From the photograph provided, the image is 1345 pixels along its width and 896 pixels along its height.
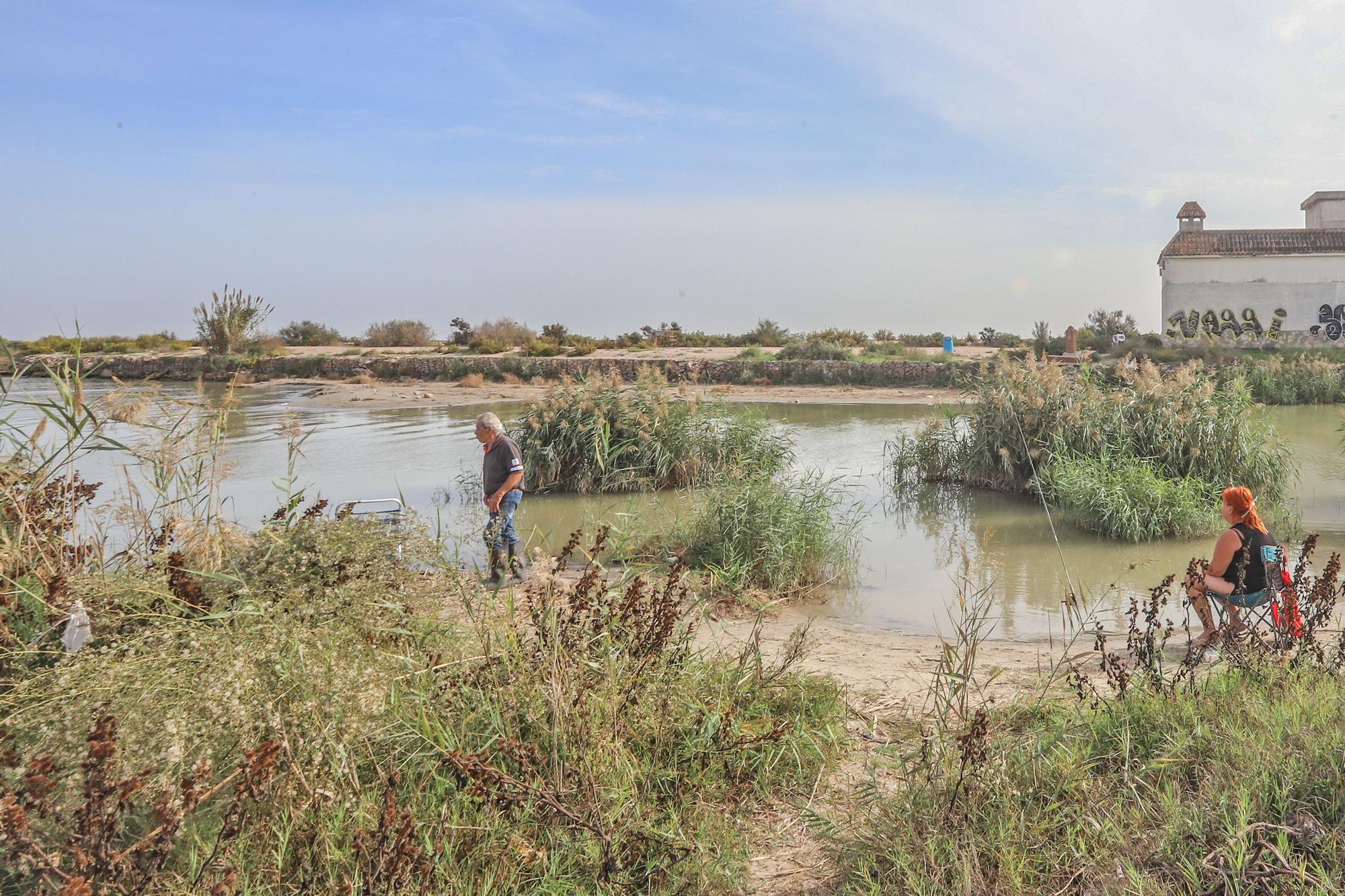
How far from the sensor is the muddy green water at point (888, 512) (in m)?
8.77

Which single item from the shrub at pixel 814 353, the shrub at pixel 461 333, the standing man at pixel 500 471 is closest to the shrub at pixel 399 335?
the shrub at pixel 461 333

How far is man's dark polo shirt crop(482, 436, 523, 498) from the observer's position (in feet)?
30.4

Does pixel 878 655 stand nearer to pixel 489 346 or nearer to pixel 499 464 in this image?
pixel 499 464

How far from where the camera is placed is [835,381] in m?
31.0

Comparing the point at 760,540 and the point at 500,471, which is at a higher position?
the point at 500,471

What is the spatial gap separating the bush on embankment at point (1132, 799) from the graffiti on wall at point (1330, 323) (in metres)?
36.6

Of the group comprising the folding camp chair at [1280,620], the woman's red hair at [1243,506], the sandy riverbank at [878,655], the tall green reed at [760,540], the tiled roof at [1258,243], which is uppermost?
the tiled roof at [1258,243]

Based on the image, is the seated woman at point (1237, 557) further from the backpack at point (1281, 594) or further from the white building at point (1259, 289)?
the white building at point (1259, 289)

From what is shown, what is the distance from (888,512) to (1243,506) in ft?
21.6

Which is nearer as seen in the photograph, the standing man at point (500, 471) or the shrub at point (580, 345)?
the standing man at point (500, 471)

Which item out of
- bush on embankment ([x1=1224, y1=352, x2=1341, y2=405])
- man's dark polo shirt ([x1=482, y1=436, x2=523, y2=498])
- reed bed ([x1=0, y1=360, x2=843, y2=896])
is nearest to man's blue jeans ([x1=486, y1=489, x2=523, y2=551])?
man's dark polo shirt ([x1=482, y1=436, x2=523, y2=498])

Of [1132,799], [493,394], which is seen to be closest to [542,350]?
[493,394]

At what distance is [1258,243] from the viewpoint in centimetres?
3603

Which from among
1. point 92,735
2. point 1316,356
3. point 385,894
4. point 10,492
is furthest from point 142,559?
point 1316,356
